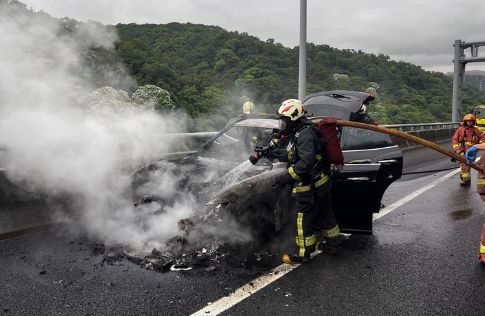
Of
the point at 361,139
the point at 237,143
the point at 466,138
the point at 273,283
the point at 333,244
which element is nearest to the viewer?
the point at 273,283

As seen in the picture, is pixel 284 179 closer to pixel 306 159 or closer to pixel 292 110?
pixel 306 159

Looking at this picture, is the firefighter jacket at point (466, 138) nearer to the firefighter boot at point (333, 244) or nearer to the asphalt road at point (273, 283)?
the asphalt road at point (273, 283)

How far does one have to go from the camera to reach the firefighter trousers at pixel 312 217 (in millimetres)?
4383

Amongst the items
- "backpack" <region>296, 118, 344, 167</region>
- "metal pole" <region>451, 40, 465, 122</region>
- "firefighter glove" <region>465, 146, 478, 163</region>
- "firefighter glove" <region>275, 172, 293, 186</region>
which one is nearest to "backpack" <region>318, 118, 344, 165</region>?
"backpack" <region>296, 118, 344, 167</region>

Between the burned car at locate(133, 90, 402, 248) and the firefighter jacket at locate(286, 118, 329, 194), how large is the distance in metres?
0.24

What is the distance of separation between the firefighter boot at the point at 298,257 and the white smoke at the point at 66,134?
127 centimetres

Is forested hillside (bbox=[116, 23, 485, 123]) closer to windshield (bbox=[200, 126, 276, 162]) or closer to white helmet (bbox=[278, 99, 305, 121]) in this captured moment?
windshield (bbox=[200, 126, 276, 162])

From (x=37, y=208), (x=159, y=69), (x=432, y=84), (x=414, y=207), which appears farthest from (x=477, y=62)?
(x=37, y=208)

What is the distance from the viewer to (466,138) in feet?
28.7

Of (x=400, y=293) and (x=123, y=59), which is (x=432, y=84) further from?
(x=400, y=293)

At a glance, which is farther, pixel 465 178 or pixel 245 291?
pixel 465 178

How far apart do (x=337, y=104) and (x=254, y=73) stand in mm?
26313

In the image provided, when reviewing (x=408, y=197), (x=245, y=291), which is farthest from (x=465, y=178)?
(x=245, y=291)

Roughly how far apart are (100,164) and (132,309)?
293 centimetres
